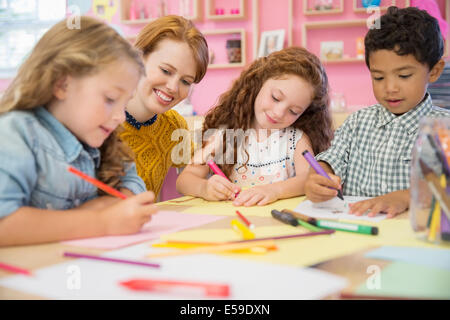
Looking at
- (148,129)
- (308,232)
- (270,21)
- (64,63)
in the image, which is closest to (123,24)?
(270,21)

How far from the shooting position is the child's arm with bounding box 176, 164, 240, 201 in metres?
1.07

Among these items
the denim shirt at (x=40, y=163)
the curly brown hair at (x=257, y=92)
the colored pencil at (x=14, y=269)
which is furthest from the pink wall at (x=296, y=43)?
the colored pencil at (x=14, y=269)

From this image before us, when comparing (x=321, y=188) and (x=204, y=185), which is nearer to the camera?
(x=321, y=188)

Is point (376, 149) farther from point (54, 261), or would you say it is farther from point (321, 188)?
point (54, 261)

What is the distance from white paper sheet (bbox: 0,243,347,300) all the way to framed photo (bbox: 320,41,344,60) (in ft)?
9.48

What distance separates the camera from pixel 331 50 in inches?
127

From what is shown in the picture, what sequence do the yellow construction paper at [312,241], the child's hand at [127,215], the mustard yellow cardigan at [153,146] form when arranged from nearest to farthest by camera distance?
the yellow construction paper at [312,241] → the child's hand at [127,215] → the mustard yellow cardigan at [153,146]

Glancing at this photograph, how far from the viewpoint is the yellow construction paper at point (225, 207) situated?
90 cm

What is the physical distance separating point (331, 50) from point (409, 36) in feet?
7.20

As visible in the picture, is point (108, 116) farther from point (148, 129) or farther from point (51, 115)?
point (148, 129)

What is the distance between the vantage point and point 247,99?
146 cm

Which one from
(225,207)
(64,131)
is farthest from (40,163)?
(225,207)

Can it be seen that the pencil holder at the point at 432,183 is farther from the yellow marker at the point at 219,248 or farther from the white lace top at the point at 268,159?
the white lace top at the point at 268,159

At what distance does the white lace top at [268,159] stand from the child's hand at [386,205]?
0.52m
